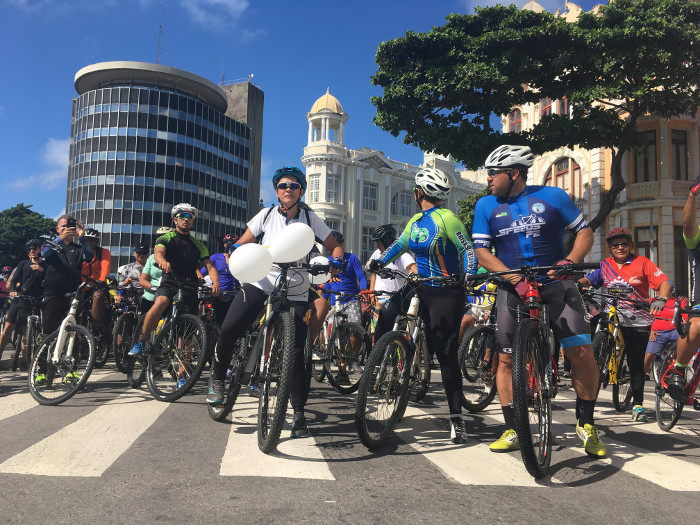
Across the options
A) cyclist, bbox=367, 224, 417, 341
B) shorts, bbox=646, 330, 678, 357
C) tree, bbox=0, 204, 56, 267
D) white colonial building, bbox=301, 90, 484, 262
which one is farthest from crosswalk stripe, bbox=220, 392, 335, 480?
tree, bbox=0, 204, 56, 267

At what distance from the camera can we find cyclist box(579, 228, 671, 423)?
5812 millimetres

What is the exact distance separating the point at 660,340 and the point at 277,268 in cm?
403

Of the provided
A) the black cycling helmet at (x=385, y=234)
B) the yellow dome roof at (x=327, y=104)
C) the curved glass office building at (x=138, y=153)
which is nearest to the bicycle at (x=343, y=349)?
the black cycling helmet at (x=385, y=234)

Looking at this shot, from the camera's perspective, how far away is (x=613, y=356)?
231 inches

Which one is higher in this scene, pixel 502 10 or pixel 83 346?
pixel 502 10

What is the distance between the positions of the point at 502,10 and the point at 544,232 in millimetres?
17897

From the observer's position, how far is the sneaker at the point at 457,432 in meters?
4.13

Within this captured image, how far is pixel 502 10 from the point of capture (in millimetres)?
19391

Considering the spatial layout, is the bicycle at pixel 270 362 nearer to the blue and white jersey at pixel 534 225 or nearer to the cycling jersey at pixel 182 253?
the blue and white jersey at pixel 534 225

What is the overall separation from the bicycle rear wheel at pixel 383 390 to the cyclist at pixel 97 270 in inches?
185

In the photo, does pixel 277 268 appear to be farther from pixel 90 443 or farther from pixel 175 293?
pixel 175 293

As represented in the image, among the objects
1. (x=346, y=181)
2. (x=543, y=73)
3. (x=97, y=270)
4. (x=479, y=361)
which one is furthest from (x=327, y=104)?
(x=479, y=361)

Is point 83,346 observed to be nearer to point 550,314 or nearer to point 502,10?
point 550,314

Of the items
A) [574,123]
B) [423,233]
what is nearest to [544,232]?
[423,233]
